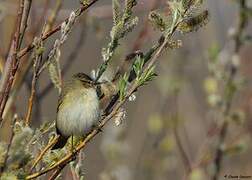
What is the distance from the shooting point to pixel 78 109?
1720mm

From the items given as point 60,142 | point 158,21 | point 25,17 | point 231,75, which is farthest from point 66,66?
point 25,17

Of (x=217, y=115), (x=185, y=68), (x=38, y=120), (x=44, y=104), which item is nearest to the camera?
(x=38, y=120)

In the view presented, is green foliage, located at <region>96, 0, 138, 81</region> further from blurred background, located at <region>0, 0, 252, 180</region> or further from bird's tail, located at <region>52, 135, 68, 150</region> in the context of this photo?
blurred background, located at <region>0, 0, 252, 180</region>

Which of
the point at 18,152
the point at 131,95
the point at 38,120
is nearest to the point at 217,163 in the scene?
the point at 38,120

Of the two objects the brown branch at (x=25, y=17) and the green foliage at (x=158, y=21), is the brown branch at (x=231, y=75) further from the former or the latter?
the brown branch at (x=25, y=17)

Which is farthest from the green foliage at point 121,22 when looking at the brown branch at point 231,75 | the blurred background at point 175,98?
the brown branch at point 231,75

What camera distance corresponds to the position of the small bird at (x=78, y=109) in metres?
1.61

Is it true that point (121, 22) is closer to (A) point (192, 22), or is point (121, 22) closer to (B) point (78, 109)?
(A) point (192, 22)

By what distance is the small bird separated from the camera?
1.61 m

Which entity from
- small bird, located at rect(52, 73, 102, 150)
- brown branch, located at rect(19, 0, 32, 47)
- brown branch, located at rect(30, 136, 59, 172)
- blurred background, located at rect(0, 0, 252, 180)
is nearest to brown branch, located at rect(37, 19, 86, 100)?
blurred background, located at rect(0, 0, 252, 180)

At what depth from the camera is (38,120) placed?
2.57 m

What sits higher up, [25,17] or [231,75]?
[231,75]

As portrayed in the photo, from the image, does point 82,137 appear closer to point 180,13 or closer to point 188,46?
point 180,13

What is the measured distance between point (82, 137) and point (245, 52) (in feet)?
7.51
